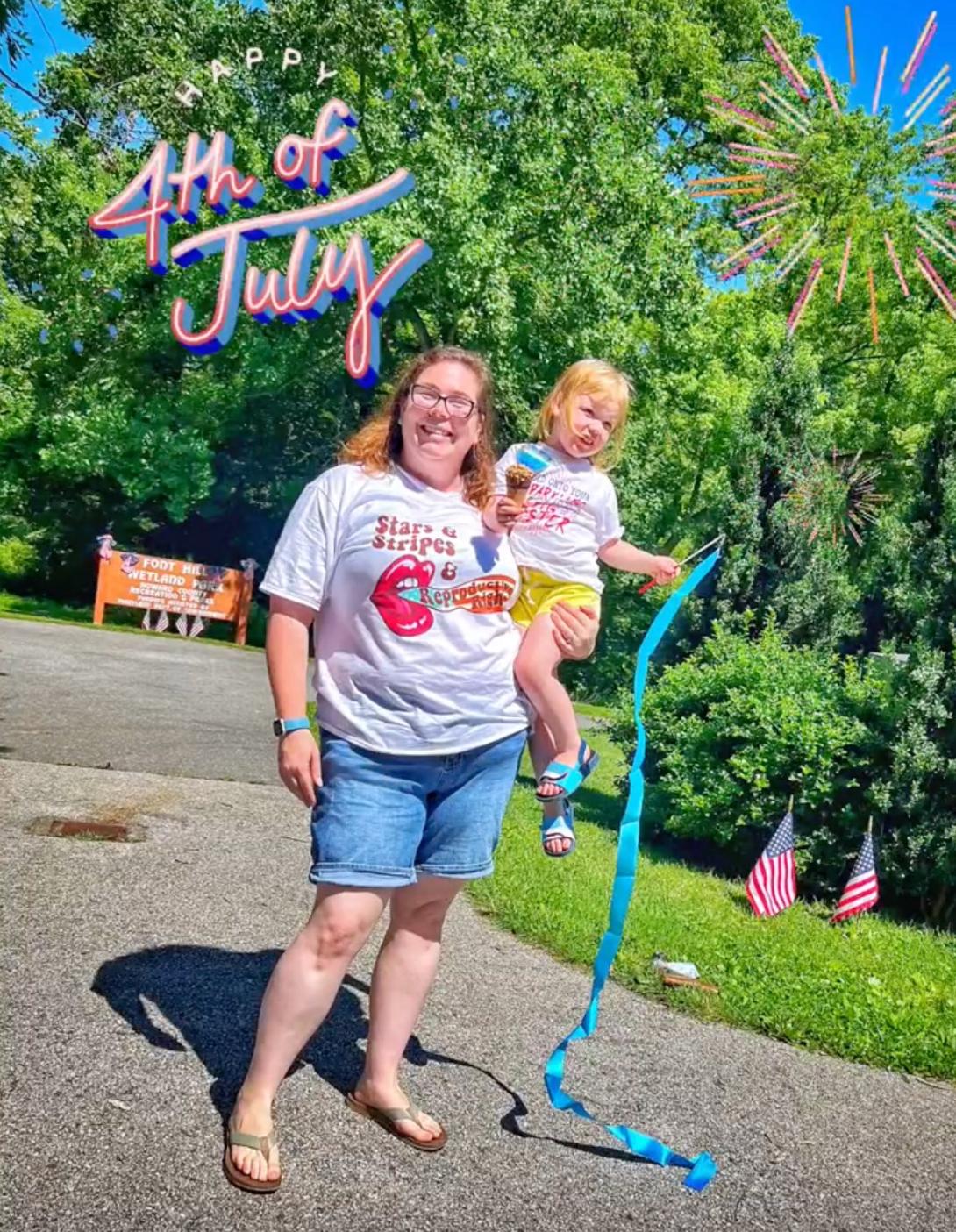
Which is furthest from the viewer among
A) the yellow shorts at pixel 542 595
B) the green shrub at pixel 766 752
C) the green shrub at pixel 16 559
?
the green shrub at pixel 16 559

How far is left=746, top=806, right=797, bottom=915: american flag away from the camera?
6859mm

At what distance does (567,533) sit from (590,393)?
17.1 inches

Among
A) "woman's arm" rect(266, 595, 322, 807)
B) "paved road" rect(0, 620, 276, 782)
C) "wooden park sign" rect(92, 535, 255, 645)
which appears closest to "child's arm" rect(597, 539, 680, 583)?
"woman's arm" rect(266, 595, 322, 807)

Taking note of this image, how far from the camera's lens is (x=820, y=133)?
27.1m

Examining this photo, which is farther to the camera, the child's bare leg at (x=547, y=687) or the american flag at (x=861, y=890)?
the american flag at (x=861, y=890)

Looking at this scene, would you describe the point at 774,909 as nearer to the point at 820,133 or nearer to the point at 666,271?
the point at 666,271

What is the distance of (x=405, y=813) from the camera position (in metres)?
2.86

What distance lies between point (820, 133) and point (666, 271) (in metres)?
7.49

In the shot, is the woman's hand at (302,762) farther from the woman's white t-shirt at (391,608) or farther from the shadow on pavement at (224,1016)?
the shadow on pavement at (224,1016)

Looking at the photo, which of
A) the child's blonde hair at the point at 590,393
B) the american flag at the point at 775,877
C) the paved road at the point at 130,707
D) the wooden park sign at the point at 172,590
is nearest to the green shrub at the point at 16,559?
the wooden park sign at the point at 172,590

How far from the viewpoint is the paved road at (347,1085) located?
2652mm

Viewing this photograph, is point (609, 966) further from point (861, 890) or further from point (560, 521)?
point (861, 890)

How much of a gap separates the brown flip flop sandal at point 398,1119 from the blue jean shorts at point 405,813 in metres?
0.66

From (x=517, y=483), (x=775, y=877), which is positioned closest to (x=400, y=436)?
(x=517, y=483)
